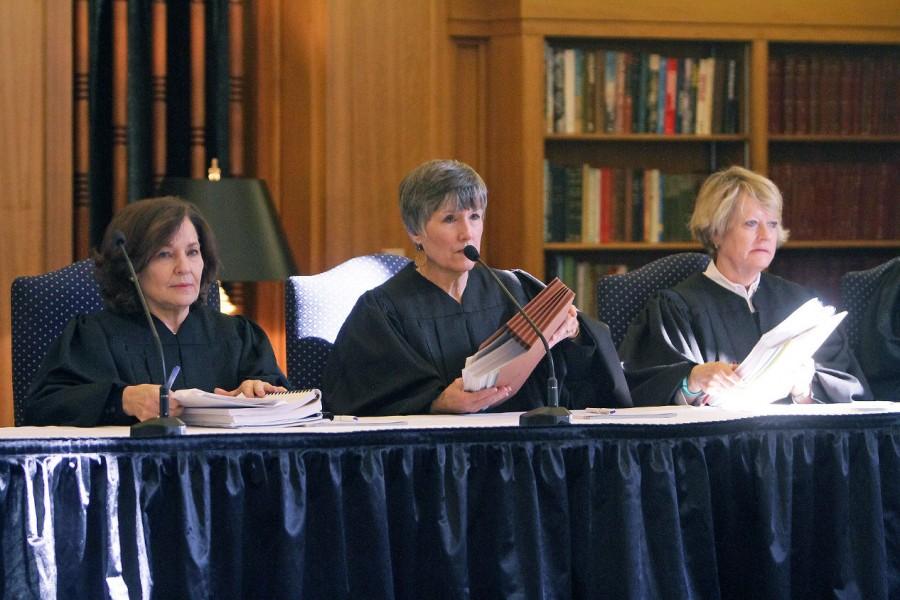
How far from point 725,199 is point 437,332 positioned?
962mm

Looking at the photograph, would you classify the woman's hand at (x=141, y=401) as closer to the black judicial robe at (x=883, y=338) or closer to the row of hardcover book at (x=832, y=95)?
the black judicial robe at (x=883, y=338)

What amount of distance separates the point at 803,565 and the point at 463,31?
122 inches

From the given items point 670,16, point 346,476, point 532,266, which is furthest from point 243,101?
point 346,476

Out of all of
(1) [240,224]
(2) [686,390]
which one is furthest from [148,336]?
(2) [686,390]

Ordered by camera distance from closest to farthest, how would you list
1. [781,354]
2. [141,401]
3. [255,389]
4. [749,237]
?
[141,401], [255,389], [781,354], [749,237]

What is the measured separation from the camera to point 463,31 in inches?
209

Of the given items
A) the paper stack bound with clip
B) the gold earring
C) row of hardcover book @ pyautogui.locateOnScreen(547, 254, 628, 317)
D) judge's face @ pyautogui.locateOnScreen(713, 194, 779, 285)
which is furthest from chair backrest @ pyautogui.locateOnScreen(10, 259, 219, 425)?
row of hardcover book @ pyautogui.locateOnScreen(547, 254, 628, 317)

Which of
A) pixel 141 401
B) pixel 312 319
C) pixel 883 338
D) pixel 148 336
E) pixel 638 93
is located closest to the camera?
pixel 141 401

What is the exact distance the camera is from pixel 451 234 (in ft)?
10.8

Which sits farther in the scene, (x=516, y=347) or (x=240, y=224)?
(x=240, y=224)

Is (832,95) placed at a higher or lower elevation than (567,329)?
higher

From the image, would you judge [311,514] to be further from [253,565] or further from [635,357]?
[635,357]

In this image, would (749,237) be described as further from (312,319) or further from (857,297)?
(312,319)

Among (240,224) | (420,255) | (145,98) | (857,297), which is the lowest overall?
(857,297)
